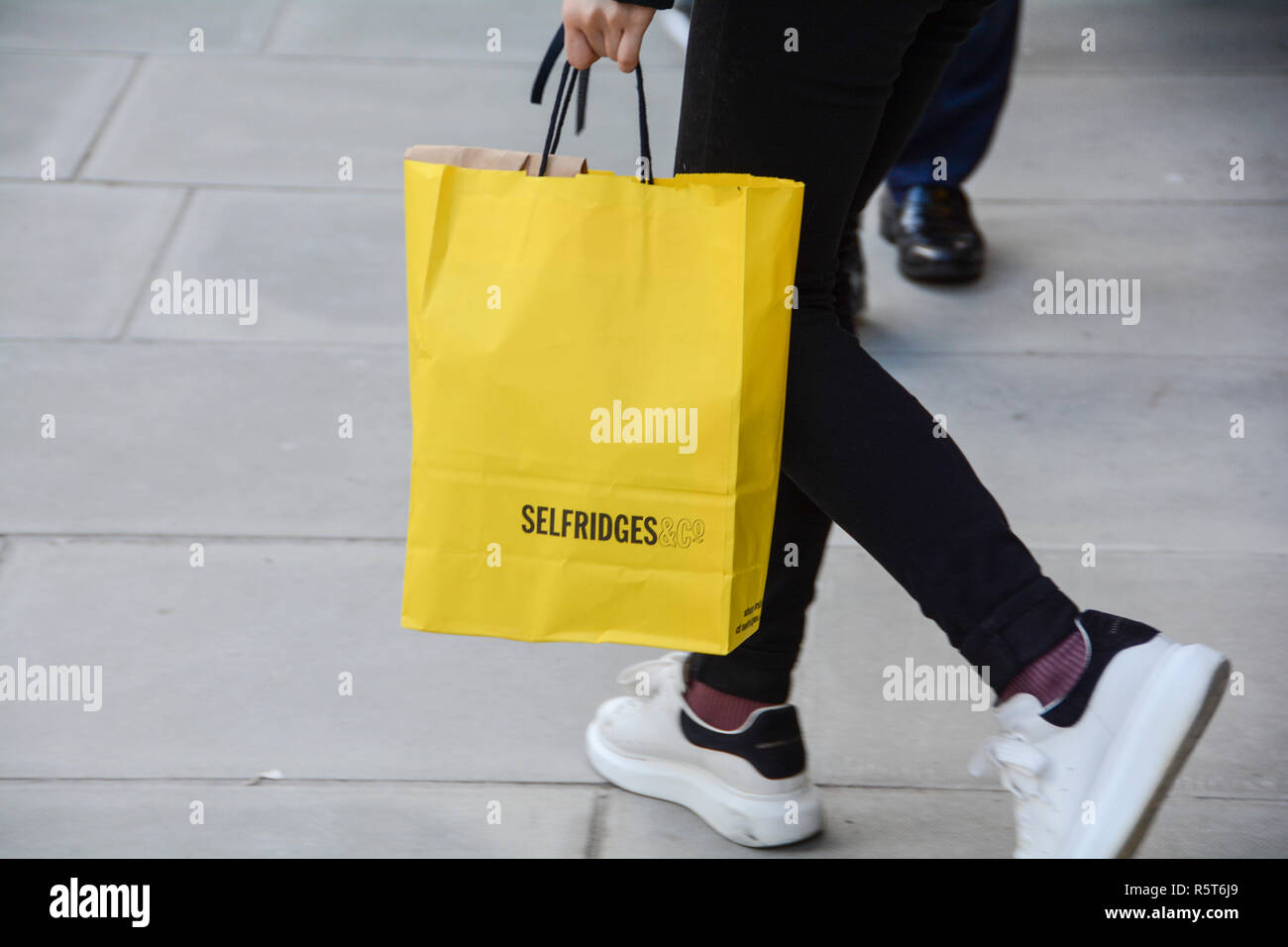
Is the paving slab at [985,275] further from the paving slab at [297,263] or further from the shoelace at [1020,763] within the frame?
the shoelace at [1020,763]

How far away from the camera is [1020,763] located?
4.90 ft

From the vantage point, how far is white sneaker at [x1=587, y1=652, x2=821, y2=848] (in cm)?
186

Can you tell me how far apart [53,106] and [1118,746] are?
3913 mm


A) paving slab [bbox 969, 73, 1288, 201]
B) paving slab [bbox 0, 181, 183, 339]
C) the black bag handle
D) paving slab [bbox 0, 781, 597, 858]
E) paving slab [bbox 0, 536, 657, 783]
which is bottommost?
paving slab [bbox 0, 781, 597, 858]

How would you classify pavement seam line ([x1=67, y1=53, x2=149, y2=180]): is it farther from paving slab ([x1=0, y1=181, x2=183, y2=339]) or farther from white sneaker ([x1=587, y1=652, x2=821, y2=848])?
white sneaker ([x1=587, y1=652, x2=821, y2=848])

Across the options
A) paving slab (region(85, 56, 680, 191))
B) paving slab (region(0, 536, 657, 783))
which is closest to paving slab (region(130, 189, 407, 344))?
paving slab (region(85, 56, 680, 191))

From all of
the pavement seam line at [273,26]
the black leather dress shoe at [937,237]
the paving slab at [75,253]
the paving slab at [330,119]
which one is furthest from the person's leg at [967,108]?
the pavement seam line at [273,26]

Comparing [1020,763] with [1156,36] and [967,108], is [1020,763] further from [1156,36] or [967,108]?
[1156,36]

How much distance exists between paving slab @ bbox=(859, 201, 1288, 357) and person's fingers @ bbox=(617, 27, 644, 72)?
6.26ft

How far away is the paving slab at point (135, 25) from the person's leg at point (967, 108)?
2475 mm

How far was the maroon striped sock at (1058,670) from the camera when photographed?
4.79 feet
